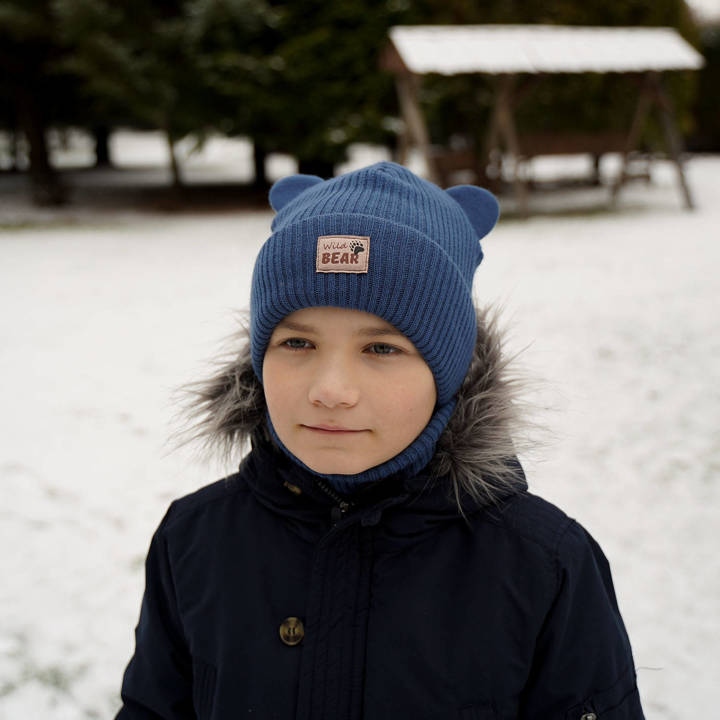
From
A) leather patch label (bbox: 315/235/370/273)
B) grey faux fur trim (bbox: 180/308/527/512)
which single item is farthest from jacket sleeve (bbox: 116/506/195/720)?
leather patch label (bbox: 315/235/370/273)

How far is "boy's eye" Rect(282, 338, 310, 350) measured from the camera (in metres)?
1.12

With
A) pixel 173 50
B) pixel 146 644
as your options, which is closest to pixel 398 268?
pixel 146 644

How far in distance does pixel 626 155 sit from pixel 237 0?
5.65 metres

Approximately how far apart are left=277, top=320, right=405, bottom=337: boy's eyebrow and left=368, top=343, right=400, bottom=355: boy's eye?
2cm

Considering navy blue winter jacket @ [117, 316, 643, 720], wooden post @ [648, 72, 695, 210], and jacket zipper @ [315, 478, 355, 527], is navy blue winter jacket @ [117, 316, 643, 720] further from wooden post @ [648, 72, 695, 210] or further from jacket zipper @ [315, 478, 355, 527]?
wooden post @ [648, 72, 695, 210]

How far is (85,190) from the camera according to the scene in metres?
14.0

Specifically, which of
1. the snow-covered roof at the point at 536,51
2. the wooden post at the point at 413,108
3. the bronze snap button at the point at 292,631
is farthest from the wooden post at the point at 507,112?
the bronze snap button at the point at 292,631

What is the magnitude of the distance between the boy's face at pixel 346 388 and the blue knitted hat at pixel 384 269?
25 mm

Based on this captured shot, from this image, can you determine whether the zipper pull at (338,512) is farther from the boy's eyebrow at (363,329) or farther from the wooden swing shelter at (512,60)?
the wooden swing shelter at (512,60)

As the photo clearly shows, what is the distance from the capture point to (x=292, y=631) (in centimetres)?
111

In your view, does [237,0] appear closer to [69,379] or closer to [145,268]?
[145,268]

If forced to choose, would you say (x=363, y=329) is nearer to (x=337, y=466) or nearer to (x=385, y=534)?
(x=337, y=466)

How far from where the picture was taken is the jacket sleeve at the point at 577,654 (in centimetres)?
109

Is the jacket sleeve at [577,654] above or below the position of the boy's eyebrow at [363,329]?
below
